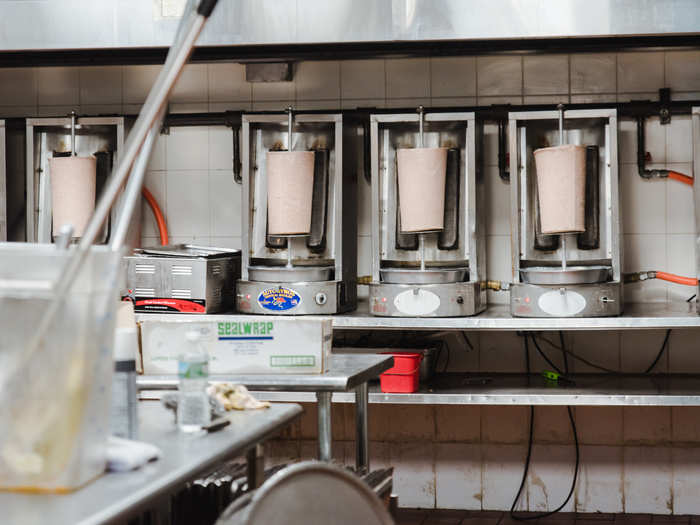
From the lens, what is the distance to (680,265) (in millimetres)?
3820

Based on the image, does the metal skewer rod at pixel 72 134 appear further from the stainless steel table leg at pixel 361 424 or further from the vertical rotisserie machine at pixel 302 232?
the stainless steel table leg at pixel 361 424

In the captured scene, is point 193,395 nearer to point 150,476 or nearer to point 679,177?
point 150,476

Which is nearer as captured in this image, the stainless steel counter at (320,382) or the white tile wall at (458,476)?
the stainless steel counter at (320,382)

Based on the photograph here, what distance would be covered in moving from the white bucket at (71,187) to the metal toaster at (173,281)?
0.98ft

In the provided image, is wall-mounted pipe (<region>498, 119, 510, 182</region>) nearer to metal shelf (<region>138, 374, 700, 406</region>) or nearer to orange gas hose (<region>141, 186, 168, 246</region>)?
metal shelf (<region>138, 374, 700, 406</region>)

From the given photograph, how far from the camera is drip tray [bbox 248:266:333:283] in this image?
346 centimetres

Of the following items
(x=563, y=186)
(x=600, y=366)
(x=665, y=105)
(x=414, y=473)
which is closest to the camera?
(x=563, y=186)

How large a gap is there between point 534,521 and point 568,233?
1.24 meters

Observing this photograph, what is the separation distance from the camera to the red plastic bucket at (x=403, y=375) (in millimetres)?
3391

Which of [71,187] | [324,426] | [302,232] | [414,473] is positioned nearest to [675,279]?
[414,473]

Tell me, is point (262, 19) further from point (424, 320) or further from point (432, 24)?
point (424, 320)

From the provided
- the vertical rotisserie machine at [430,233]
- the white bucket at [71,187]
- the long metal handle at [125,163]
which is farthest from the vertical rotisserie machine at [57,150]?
the long metal handle at [125,163]

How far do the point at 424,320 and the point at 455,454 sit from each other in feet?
2.89

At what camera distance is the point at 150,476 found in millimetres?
1288
